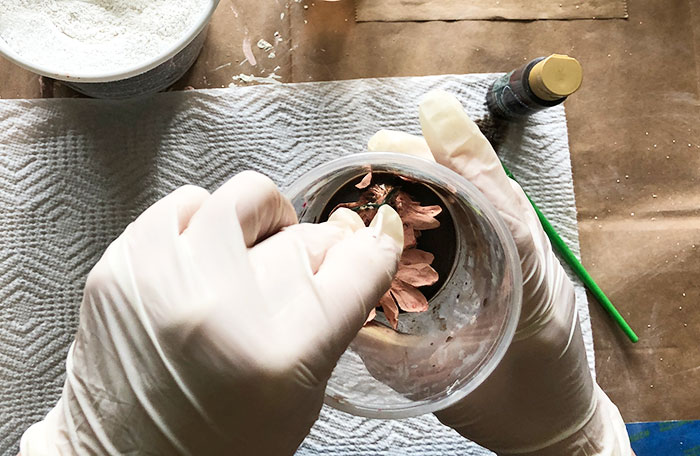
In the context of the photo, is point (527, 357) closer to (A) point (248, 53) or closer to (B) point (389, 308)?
(B) point (389, 308)

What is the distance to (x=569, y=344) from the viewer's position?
2.08 ft

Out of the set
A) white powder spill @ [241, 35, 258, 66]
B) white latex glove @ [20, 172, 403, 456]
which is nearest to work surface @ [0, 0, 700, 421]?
white powder spill @ [241, 35, 258, 66]

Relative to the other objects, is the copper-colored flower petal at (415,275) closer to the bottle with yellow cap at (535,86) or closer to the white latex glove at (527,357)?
the white latex glove at (527,357)

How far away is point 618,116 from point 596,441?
415 mm

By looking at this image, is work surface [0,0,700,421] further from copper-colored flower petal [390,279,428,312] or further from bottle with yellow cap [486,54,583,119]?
copper-colored flower petal [390,279,428,312]

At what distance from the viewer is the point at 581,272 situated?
75cm

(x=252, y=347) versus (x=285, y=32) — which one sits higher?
(x=285, y=32)

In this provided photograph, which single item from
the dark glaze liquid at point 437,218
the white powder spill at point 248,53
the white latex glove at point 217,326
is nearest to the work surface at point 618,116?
the white powder spill at point 248,53

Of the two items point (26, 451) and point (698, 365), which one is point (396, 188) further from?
point (698, 365)

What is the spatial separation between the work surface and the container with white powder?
0.35ft

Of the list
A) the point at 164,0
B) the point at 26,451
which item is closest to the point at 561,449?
the point at 26,451

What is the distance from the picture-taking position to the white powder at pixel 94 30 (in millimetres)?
635

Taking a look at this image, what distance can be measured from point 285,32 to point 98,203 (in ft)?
1.06

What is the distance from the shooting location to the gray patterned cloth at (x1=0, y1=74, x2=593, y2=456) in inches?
27.7
